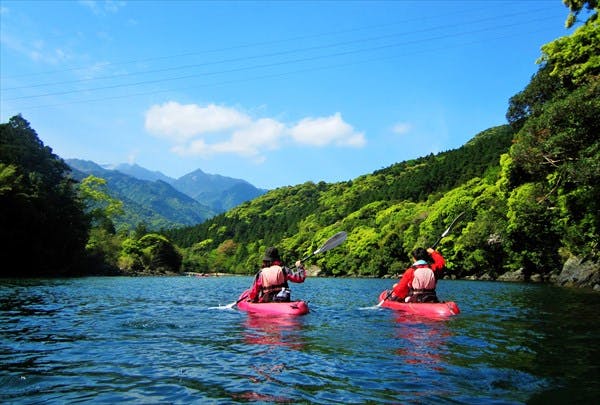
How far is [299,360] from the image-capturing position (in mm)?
8008

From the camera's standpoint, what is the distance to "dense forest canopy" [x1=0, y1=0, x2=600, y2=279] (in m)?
23.8

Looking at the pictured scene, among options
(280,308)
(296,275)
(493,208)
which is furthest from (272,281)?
(493,208)

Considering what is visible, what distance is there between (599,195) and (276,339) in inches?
884

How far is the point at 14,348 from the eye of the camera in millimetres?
9000

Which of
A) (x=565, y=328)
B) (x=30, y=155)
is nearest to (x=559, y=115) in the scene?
(x=565, y=328)

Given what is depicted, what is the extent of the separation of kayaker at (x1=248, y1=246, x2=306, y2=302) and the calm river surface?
5.24ft

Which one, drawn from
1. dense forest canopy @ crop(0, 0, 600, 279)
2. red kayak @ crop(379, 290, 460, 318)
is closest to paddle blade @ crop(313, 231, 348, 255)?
red kayak @ crop(379, 290, 460, 318)

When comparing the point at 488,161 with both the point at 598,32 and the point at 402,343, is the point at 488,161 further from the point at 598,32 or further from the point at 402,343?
the point at 402,343

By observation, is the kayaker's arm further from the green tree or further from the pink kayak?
the green tree

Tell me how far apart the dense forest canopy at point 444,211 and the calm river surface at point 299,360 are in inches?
500

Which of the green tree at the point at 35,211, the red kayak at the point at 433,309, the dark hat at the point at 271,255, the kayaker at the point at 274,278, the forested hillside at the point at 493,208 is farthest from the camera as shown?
the green tree at the point at 35,211

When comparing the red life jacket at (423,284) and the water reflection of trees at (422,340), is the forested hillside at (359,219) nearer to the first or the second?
the red life jacket at (423,284)

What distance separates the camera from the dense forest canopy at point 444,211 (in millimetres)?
23797

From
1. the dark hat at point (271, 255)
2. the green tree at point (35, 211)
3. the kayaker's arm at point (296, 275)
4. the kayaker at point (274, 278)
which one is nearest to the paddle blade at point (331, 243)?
the kayaker's arm at point (296, 275)
